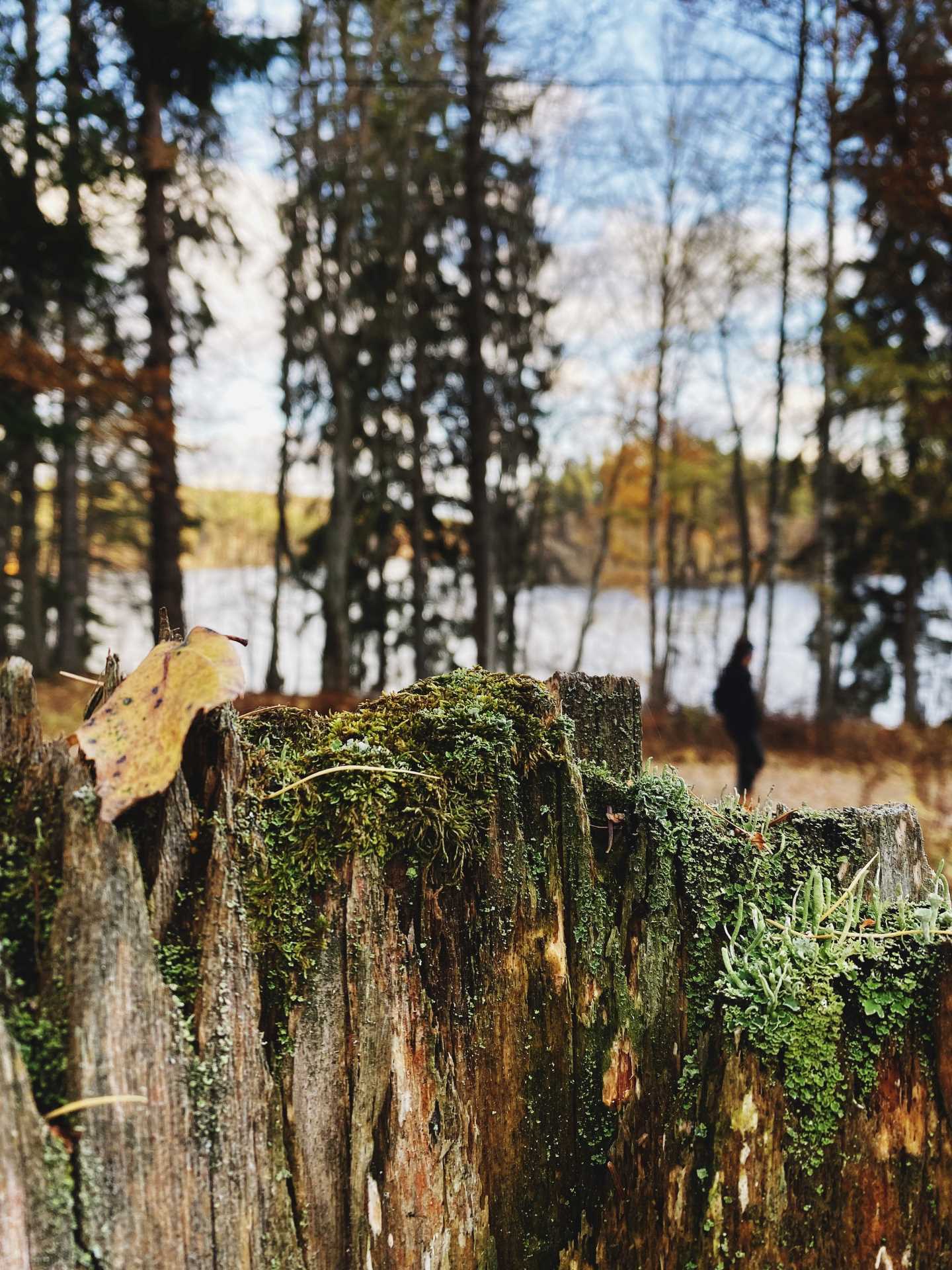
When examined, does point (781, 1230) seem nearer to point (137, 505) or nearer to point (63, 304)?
Result: point (63, 304)

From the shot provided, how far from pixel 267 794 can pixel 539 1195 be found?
117cm

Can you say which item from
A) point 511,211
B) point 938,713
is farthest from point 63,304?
point 938,713

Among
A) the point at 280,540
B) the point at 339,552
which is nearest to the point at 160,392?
the point at 339,552

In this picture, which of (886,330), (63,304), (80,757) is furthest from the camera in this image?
(886,330)

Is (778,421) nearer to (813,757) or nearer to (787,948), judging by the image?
(813,757)

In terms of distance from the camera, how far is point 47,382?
983cm

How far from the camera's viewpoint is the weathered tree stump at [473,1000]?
4.27 ft

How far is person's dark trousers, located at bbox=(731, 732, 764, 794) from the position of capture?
8711 millimetres

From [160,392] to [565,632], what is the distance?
1994cm

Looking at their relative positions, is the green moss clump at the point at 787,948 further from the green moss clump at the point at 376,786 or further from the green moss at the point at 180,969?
the green moss at the point at 180,969

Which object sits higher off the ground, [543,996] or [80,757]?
[80,757]

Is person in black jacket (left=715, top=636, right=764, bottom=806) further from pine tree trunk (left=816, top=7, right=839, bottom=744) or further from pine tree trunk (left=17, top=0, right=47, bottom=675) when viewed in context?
pine tree trunk (left=17, top=0, right=47, bottom=675)

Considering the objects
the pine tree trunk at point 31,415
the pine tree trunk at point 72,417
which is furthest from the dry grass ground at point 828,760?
the pine tree trunk at point 31,415

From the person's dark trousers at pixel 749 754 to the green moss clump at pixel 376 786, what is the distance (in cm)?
739
